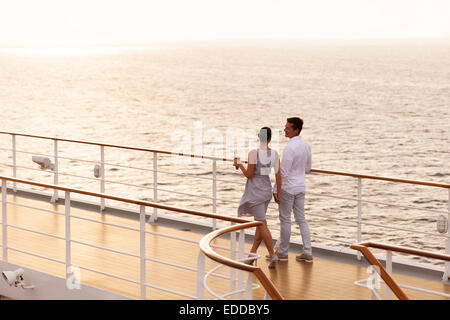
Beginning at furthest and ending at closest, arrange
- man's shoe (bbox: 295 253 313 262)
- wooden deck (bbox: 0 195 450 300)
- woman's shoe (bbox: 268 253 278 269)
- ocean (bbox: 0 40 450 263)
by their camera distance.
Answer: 1. ocean (bbox: 0 40 450 263)
2. man's shoe (bbox: 295 253 313 262)
3. woman's shoe (bbox: 268 253 278 269)
4. wooden deck (bbox: 0 195 450 300)

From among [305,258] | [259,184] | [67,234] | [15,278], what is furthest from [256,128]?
[67,234]

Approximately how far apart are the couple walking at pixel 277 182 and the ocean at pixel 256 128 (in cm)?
25

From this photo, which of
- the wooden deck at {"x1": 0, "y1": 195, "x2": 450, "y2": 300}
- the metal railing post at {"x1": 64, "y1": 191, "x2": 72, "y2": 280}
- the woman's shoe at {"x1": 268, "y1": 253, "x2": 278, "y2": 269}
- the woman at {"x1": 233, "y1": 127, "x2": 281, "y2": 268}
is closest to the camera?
the metal railing post at {"x1": 64, "y1": 191, "x2": 72, "y2": 280}

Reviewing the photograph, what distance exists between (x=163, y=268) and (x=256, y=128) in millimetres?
41263

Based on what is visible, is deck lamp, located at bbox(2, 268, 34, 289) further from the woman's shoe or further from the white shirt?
the white shirt

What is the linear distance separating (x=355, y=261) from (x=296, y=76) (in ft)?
286

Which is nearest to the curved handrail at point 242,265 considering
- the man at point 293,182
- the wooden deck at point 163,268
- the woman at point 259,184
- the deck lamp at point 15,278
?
the wooden deck at point 163,268

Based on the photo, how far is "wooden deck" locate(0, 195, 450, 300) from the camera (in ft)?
23.0

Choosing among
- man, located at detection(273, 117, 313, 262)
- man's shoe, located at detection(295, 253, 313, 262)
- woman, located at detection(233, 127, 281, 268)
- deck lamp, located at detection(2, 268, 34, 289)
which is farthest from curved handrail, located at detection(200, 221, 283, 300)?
deck lamp, located at detection(2, 268, 34, 289)

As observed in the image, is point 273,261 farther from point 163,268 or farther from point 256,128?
point 256,128

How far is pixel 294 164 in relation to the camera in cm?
755

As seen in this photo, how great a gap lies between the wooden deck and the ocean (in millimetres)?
575

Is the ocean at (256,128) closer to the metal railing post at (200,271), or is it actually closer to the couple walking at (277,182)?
the couple walking at (277,182)
